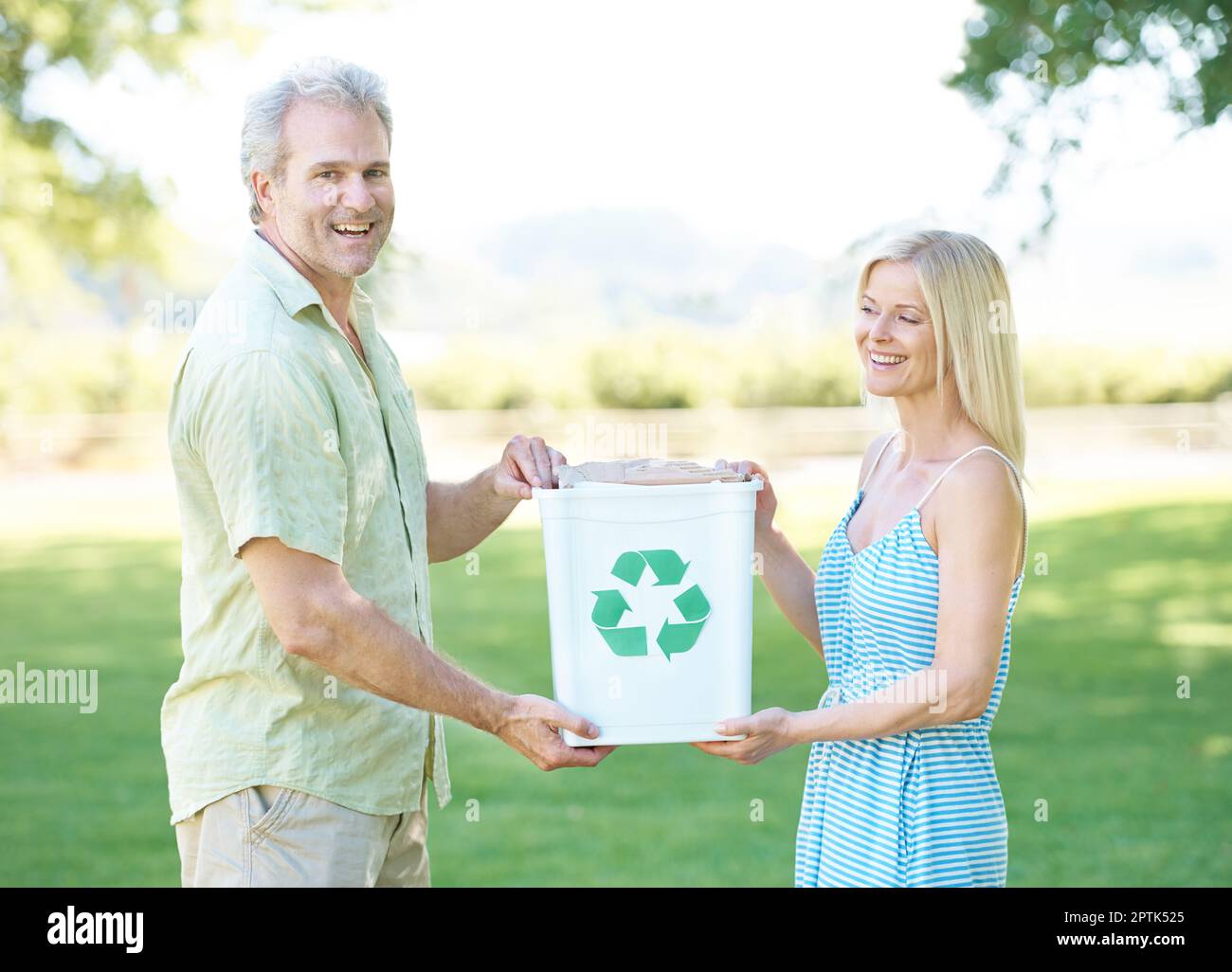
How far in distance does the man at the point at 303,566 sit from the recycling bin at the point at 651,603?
10 centimetres

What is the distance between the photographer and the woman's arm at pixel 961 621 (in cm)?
251

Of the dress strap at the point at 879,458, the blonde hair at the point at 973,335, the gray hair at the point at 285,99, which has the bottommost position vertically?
the dress strap at the point at 879,458

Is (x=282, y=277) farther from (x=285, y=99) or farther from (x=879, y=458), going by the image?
(x=879, y=458)

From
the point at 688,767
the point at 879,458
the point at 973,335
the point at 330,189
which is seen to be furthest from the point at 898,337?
the point at 688,767

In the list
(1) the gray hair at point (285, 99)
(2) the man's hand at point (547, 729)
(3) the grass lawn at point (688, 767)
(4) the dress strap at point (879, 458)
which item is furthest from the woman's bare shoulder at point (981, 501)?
(3) the grass lawn at point (688, 767)

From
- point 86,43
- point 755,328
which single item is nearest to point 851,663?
point 86,43

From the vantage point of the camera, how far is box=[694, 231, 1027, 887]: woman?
8.30ft

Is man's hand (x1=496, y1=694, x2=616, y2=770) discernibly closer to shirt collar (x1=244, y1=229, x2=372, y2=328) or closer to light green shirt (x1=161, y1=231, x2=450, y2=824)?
light green shirt (x1=161, y1=231, x2=450, y2=824)

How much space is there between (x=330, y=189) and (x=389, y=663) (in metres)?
0.96

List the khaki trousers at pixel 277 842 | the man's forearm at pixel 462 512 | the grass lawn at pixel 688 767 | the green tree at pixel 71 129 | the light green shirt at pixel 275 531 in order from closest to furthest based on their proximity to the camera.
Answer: the light green shirt at pixel 275 531, the khaki trousers at pixel 277 842, the man's forearm at pixel 462 512, the grass lawn at pixel 688 767, the green tree at pixel 71 129

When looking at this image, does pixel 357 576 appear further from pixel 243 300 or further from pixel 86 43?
pixel 86 43

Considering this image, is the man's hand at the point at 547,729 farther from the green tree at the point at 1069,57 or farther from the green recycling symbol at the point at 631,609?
the green tree at the point at 1069,57

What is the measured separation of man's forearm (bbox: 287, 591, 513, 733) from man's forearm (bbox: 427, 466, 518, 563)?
0.58 meters

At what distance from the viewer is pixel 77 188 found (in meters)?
9.72
